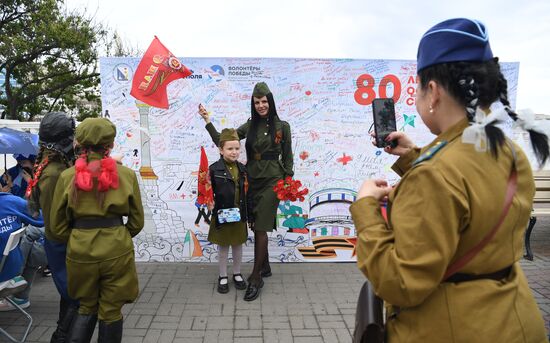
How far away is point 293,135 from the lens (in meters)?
5.01

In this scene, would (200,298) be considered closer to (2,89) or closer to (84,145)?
(84,145)

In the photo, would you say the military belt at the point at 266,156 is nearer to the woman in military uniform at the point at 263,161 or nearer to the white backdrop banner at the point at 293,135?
the woman in military uniform at the point at 263,161

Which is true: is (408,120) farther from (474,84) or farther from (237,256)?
(474,84)

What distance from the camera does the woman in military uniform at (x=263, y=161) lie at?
4.30m

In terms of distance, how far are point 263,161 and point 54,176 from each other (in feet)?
6.72

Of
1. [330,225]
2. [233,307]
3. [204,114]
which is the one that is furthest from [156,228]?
[330,225]

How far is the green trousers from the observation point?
2.68 m

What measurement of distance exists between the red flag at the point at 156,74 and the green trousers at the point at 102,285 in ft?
8.47

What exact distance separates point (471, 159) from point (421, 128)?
13.9 ft

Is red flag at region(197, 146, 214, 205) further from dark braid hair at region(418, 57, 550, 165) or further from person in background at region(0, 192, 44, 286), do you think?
dark braid hair at region(418, 57, 550, 165)

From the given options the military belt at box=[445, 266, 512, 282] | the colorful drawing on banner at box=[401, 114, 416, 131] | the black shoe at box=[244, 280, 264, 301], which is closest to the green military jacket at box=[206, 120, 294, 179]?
the black shoe at box=[244, 280, 264, 301]

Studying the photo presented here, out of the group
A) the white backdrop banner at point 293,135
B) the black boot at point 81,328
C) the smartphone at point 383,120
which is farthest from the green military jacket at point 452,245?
the white backdrop banner at point 293,135

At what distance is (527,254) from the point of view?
5.62 m

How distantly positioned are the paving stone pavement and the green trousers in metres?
0.74
